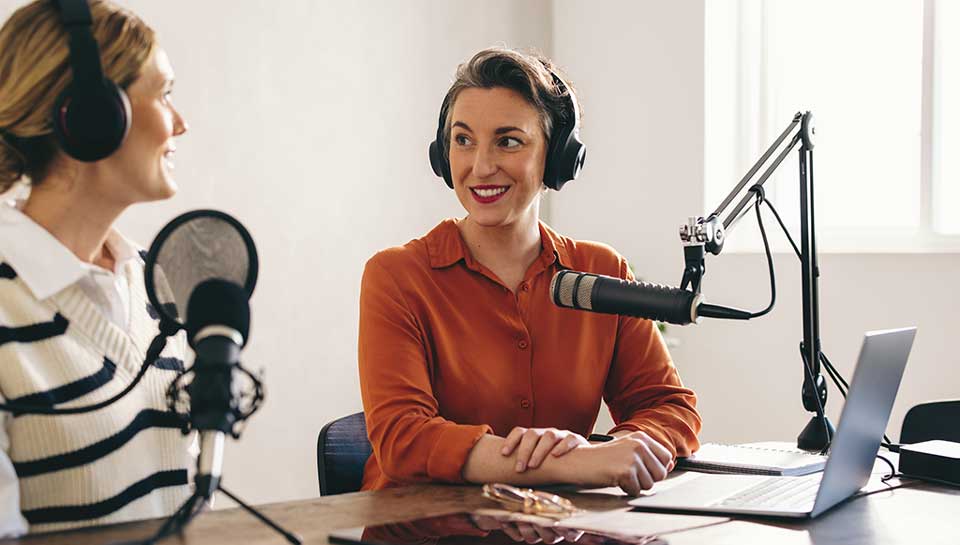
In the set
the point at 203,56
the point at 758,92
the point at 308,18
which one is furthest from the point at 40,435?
the point at 758,92

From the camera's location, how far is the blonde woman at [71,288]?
1.20 metres

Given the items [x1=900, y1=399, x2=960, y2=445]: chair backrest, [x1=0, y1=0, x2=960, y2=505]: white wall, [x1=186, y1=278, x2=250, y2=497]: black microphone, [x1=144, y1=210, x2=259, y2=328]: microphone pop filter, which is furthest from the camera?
[x1=0, y1=0, x2=960, y2=505]: white wall

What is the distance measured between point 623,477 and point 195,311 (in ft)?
2.44

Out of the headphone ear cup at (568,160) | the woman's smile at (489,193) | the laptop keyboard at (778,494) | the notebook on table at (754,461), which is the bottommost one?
the notebook on table at (754,461)

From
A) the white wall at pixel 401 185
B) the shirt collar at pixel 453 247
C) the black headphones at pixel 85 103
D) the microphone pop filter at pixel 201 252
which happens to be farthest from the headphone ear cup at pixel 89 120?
the white wall at pixel 401 185

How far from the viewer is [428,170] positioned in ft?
12.0

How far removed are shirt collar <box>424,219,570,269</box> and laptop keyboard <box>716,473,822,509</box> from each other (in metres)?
0.59

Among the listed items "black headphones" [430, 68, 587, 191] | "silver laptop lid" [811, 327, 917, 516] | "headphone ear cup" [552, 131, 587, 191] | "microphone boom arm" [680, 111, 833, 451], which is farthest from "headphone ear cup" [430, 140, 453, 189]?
"silver laptop lid" [811, 327, 917, 516]

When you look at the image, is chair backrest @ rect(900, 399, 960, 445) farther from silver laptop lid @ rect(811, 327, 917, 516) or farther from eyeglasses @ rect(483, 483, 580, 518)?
eyeglasses @ rect(483, 483, 580, 518)

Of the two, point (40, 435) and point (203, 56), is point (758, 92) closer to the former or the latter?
point (203, 56)

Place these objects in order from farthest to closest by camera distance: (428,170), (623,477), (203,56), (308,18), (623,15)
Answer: (623,15), (428,170), (308,18), (203,56), (623,477)

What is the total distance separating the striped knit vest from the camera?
3.97ft

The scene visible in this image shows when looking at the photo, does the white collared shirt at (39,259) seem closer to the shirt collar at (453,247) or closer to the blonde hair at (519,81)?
the shirt collar at (453,247)

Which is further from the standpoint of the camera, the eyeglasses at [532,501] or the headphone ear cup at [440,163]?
the headphone ear cup at [440,163]
